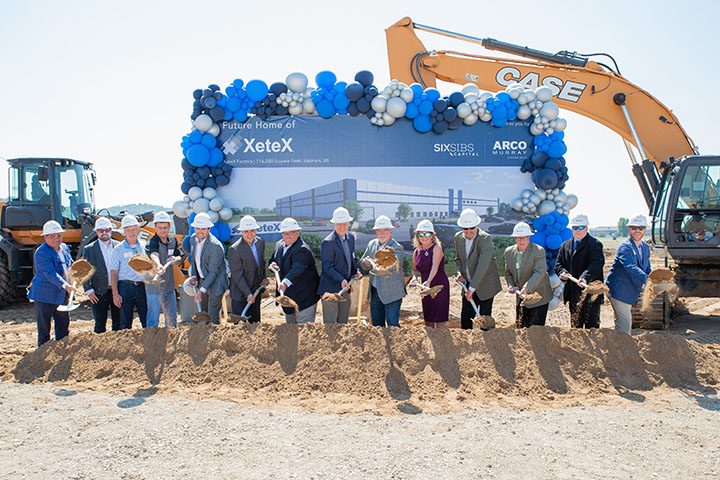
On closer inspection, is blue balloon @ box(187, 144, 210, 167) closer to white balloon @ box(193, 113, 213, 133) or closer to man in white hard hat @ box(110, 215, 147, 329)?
white balloon @ box(193, 113, 213, 133)

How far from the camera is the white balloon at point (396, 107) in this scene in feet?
33.6

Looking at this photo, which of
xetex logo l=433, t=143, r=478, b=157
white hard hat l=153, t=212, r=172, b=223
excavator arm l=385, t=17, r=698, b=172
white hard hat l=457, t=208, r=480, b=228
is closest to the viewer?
white hard hat l=457, t=208, r=480, b=228

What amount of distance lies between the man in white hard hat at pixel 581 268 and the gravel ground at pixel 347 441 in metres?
1.50

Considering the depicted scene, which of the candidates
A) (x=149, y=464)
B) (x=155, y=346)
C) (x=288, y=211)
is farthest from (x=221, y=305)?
(x=288, y=211)

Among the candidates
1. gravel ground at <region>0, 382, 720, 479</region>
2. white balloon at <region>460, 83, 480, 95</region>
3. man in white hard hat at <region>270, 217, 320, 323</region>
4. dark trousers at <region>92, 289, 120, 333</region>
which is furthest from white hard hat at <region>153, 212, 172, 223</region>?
white balloon at <region>460, 83, 480, 95</region>

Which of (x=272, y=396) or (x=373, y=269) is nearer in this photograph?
(x=272, y=396)

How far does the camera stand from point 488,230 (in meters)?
11.0

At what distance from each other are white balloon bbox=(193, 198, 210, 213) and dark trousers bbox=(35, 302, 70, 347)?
424 cm

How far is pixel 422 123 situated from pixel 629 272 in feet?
17.5

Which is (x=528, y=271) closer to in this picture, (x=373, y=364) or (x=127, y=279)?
(x=373, y=364)

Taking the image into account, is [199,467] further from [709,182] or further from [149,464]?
[709,182]

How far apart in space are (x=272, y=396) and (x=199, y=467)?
1510mm

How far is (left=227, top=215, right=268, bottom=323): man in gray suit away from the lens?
20.9ft

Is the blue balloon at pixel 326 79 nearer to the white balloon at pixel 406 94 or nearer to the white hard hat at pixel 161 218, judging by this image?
the white balloon at pixel 406 94
